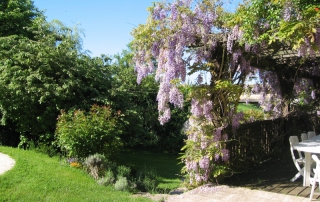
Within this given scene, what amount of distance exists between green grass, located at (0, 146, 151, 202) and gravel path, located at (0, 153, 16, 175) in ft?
0.47

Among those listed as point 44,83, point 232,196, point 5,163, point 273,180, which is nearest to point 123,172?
point 232,196

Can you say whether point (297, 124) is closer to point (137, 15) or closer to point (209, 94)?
point (209, 94)

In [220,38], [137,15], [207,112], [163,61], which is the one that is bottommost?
[207,112]

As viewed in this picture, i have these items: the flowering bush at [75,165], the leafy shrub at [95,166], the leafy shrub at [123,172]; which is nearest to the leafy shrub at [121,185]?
the leafy shrub at [123,172]

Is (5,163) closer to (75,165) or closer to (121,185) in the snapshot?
(75,165)

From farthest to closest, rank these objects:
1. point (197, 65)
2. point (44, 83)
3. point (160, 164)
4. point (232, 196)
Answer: point (160, 164), point (44, 83), point (197, 65), point (232, 196)

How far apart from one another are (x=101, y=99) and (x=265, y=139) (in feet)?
A: 14.4

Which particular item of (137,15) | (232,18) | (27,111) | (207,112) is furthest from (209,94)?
(27,111)

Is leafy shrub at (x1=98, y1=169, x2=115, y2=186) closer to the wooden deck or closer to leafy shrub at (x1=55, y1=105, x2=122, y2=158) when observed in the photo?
leafy shrub at (x1=55, y1=105, x2=122, y2=158)

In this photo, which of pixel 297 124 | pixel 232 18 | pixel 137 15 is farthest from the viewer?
pixel 297 124

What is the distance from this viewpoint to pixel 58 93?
25.5 feet

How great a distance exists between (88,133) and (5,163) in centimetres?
185

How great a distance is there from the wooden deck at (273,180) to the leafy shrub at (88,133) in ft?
9.31

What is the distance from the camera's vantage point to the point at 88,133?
660 cm
